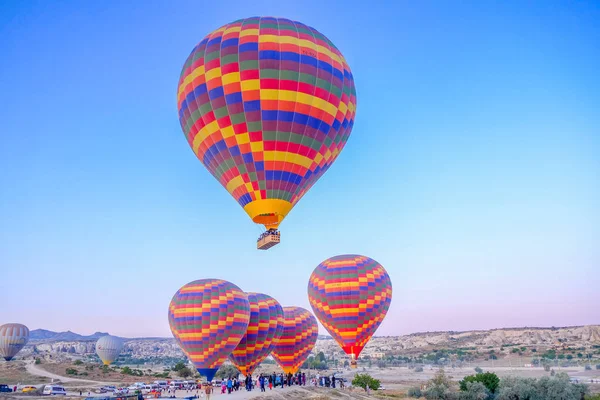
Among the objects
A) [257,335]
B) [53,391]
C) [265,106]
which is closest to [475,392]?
[257,335]

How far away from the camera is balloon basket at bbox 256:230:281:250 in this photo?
18578 millimetres

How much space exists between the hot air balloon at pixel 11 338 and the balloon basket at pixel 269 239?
197ft

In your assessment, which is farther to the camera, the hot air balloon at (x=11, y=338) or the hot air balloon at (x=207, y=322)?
the hot air balloon at (x=11, y=338)

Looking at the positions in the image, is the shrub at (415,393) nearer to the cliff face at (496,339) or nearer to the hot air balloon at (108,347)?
the hot air balloon at (108,347)

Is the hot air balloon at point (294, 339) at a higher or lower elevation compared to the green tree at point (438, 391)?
higher

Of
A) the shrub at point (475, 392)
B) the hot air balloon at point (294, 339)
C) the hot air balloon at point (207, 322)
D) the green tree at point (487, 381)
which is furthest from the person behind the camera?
the hot air balloon at point (294, 339)

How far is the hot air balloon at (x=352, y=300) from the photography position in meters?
31.8

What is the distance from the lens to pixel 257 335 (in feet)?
106

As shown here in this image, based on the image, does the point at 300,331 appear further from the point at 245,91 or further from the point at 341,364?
the point at 341,364

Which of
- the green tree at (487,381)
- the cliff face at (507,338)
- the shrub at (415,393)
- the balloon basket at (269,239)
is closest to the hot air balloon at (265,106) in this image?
the balloon basket at (269,239)

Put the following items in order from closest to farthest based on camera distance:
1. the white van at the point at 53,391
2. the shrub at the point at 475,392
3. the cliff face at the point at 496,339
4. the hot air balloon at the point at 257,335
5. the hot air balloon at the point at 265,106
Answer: the hot air balloon at the point at 265,106 → the shrub at the point at 475,392 → the hot air balloon at the point at 257,335 → the white van at the point at 53,391 → the cliff face at the point at 496,339

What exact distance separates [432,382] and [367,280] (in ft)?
32.0

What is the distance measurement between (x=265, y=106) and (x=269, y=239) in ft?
17.1

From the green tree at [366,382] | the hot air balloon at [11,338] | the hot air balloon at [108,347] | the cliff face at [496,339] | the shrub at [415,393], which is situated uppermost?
the hot air balloon at [11,338]
